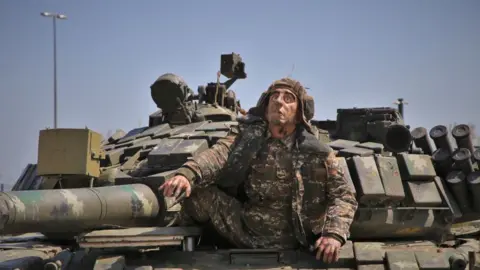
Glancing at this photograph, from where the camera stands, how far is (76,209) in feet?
24.2

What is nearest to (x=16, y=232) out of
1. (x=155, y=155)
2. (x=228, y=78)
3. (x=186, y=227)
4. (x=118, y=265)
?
(x=118, y=265)

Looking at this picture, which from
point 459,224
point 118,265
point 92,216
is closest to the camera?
point 118,265

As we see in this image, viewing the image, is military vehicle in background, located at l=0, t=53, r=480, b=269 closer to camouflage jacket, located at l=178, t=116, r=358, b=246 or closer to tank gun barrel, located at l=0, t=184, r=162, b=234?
tank gun barrel, located at l=0, t=184, r=162, b=234

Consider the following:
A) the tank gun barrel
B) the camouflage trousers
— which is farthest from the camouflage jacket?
the tank gun barrel

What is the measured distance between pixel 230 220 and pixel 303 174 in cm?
96

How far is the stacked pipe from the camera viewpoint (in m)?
9.59

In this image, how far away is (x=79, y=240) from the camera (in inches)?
281

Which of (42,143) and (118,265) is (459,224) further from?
(42,143)

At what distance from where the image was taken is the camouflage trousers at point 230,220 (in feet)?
25.1

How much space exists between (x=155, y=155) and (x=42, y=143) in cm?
166

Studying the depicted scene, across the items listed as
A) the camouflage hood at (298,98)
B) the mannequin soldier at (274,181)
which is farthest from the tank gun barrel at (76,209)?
the camouflage hood at (298,98)

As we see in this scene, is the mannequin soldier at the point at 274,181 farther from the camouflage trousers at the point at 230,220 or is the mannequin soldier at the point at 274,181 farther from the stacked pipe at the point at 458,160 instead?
the stacked pipe at the point at 458,160

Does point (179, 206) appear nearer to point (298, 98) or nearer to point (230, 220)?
point (230, 220)

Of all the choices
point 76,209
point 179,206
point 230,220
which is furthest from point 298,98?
point 76,209
